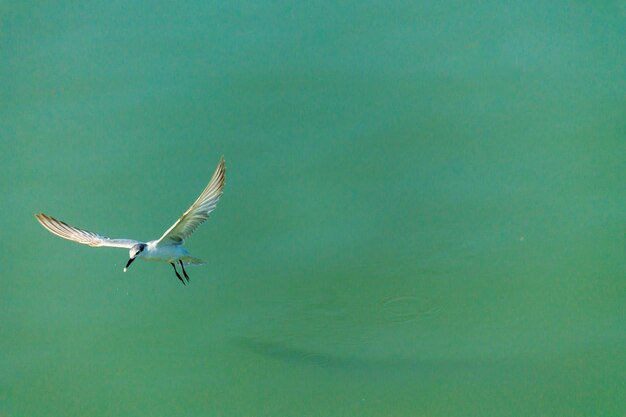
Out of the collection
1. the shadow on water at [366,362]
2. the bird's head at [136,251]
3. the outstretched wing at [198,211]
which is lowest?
the shadow on water at [366,362]

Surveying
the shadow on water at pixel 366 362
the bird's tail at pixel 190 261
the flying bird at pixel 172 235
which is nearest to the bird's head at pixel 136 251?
the flying bird at pixel 172 235

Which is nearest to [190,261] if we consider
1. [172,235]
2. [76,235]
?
[172,235]

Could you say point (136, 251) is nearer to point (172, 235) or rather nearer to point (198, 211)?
point (172, 235)

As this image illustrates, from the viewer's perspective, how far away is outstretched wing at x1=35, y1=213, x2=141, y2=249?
455 cm

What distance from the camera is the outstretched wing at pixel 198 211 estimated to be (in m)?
4.23

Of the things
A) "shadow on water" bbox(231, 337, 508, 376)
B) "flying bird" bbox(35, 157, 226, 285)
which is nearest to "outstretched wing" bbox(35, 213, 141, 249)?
"flying bird" bbox(35, 157, 226, 285)

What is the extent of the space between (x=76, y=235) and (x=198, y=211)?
0.73m

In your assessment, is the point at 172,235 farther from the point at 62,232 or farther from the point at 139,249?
the point at 62,232

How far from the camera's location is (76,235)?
15.3 feet

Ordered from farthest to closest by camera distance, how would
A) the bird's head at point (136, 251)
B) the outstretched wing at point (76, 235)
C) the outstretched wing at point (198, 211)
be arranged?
the outstretched wing at point (76, 235) < the bird's head at point (136, 251) < the outstretched wing at point (198, 211)

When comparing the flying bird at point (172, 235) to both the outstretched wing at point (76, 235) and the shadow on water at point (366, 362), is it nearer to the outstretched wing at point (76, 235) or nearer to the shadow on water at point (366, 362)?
the outstretched wing at point (76, 235)

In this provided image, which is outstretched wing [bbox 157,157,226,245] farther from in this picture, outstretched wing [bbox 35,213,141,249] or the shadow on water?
the shadow on water

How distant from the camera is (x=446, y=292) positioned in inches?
189

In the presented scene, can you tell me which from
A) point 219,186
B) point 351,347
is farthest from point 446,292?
point 219,186
